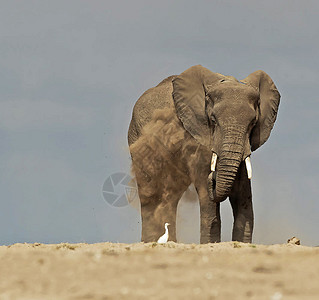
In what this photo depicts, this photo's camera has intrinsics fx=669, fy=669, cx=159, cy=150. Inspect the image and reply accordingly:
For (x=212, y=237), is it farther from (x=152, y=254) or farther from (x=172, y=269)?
(x=172, y=269)

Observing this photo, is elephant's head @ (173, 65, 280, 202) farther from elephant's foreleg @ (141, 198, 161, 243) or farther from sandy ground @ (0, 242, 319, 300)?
sandy ground @ (0, 242, 319, 300)

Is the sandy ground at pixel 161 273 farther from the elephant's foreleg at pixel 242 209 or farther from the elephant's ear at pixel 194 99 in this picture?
the elephant's ear at pixel 194 99

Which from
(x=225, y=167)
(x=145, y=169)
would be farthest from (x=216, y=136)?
(x=145, y=169)

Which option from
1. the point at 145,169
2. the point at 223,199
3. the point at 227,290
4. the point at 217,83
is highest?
the point at 217,83

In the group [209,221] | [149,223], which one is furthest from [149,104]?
[209,221]

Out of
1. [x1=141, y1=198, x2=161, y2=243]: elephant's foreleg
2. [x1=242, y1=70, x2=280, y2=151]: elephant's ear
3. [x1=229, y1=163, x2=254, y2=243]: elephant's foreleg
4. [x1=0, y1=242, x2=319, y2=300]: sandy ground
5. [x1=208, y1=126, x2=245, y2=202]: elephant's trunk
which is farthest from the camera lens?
[x1=141, y1=198, x2=161, y2=243]: elephant's foreleg

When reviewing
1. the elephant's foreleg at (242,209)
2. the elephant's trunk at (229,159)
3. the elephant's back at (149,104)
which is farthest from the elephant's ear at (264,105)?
the elephant's back at (149,104)

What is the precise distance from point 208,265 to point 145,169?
34.0ft

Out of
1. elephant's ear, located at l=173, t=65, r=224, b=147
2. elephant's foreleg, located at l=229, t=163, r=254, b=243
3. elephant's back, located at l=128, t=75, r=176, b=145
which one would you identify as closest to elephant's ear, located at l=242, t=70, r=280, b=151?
elephant's foreleg, located at l=229, t=163, r=254, b=243

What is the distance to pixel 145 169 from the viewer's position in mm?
19281

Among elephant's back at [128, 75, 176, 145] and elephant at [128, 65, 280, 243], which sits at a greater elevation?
elephant's back at [128, 75, 176, 145]

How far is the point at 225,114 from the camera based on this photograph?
14.9 meters

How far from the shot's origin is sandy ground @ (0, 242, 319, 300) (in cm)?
748

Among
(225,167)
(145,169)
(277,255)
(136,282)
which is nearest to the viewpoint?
(136,282)
